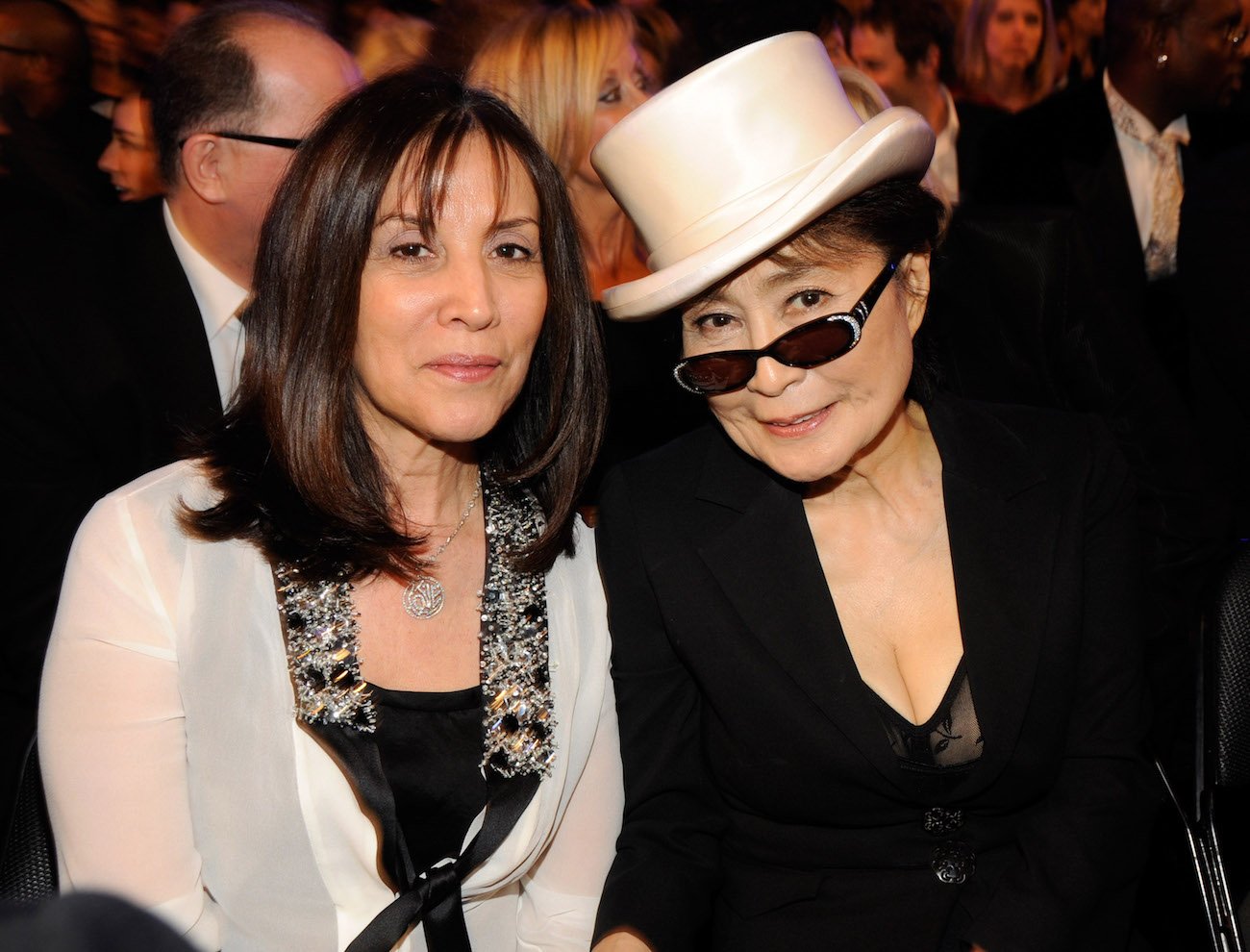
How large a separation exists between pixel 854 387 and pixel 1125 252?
293cm

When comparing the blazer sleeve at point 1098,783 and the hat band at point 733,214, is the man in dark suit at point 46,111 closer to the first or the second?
the hat band at point 733,214

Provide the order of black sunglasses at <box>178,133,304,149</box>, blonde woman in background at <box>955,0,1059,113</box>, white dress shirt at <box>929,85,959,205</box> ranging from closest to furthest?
black sunglasses at <box>178,133,304,149</box>, white dress shirt at <box>929,85,959,205</box>, blonde woman in background at <box>955,0,1059,113</box>

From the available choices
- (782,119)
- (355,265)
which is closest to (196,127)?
(355,265)

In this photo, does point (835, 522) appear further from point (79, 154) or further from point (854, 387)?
point (79, 154)

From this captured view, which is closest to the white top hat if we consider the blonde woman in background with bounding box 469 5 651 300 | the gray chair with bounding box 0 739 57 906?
the gray chair with bounding box 0 739 57 906

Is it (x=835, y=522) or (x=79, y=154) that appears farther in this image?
(x=79, y=154)

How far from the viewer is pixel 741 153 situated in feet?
6.93

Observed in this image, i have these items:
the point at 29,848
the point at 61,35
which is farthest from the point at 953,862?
the point at 61,35

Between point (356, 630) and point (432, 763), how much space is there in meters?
0.28

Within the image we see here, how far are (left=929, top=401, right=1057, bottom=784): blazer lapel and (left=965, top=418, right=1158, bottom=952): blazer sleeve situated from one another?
82 millimetres

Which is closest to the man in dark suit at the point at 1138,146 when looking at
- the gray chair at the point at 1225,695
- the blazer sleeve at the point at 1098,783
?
the gray chair at the point at 1225,695

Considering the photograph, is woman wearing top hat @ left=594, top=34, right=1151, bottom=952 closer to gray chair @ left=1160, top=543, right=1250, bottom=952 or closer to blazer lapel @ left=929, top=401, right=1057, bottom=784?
blazer lapel @ left=929, top=401, right=1057, bottom=784

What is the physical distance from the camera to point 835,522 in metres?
2.39

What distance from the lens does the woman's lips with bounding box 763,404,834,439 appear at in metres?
2.18
